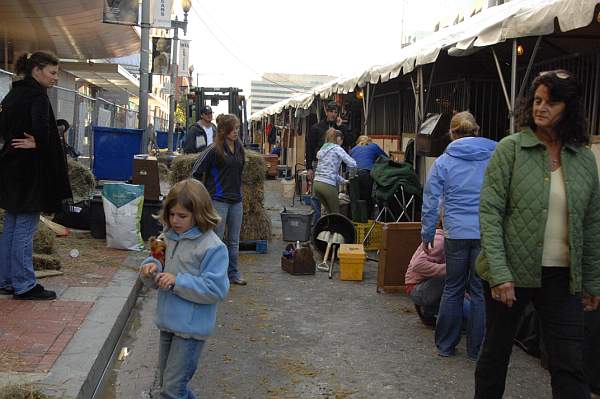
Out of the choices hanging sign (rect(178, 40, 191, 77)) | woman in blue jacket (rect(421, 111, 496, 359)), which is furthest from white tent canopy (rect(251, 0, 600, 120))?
hanging sign (rect(178, 40, 191, 77))

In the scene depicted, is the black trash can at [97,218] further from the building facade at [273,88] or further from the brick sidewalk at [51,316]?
the building facade at [273,88]

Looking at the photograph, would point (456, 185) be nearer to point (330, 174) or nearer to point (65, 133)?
point (330, 174)

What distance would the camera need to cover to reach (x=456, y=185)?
5.53 meters

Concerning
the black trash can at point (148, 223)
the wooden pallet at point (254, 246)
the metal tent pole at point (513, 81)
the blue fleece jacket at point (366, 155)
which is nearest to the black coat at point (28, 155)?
the black trash can at point (148, 223)

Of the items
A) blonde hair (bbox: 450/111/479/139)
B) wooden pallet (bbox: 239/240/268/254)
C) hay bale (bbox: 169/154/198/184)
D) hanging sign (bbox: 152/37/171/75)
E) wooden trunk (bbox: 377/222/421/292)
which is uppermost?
hanging sign (bbox: 152/37/171/75)

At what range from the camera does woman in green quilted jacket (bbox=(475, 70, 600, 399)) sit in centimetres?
348

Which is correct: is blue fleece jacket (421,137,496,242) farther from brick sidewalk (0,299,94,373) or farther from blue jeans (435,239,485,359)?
brick sidewalk (0,299,94,373)

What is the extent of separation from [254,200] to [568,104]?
686 centimetres

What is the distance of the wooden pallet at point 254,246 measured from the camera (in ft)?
33.4

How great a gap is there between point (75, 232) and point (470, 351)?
6.46 m

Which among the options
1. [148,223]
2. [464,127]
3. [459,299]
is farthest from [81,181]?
[459,299]

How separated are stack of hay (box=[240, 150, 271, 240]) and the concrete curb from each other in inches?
114

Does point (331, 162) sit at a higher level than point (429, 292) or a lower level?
higher

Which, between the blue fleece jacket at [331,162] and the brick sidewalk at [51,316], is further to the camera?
the blue fleece jacket at [331,162]
